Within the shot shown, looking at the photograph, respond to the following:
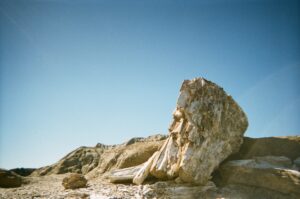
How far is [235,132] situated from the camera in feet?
55.6

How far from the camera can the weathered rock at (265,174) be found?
533 inches

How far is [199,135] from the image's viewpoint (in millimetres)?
15211

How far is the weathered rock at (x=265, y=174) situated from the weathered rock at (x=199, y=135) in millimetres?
1115

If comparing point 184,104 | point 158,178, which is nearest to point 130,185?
point 158,178

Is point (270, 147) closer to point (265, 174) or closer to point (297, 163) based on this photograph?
point (297, 163)

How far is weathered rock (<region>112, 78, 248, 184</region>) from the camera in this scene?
14.4 m

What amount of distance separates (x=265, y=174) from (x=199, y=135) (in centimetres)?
487

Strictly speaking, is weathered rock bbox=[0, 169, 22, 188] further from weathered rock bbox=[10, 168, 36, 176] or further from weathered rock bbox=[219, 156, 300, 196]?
weathered rock bbox=[219, 156, 300, 196]

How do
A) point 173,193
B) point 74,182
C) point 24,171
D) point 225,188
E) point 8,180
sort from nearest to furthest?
point 173,193 → point 225,188 → point 74,182 → point 8,180 → point 24,171

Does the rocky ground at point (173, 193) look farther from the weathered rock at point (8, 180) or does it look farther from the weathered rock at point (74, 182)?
the weathered rock at point (8, 180)

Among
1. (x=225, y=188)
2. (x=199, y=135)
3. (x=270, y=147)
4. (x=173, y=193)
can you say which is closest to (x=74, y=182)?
(x=173, y=193)

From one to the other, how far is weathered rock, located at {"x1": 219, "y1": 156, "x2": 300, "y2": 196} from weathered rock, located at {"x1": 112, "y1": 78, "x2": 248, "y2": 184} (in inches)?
43.9

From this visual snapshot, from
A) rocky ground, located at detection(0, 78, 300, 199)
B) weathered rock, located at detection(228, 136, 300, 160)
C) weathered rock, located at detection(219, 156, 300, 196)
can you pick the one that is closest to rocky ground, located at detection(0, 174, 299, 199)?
rocky ground, located at detection(0, 78, 300, 199)

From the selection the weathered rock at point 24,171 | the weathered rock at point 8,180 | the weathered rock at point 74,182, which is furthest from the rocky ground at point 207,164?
the weathered rock at point 24,171
